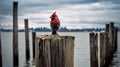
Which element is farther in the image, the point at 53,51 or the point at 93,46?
the point at 93,46

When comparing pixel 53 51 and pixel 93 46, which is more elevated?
pixel 53 51

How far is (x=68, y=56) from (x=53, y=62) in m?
0.21

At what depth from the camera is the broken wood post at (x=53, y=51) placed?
3.30 m

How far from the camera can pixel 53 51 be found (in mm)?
3320

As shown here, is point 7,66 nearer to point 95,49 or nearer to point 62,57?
point 95,49

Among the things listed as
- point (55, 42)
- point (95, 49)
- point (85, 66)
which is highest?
point (55, 42)

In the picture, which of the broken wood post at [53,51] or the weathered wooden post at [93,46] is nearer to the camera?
the broken wood post at [53,51]

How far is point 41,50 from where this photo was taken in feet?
10.9

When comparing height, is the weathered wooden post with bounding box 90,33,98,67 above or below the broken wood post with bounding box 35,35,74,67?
below

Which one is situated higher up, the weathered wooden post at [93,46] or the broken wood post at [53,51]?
the broken wood post at [53,51]

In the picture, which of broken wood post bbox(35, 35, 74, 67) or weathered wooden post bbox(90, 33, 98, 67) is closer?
broken wood post bbox(35, 35, 74, 67)

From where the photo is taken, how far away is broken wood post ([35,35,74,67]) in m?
3.30

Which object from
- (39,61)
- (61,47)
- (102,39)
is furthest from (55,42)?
(102,39)

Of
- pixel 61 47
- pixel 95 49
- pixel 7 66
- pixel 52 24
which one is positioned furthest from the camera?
pixel 7 66
